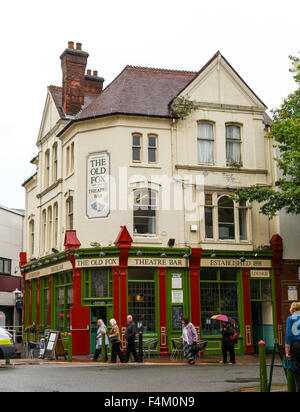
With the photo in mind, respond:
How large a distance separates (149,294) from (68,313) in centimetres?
434

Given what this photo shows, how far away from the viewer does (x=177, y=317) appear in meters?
25.9

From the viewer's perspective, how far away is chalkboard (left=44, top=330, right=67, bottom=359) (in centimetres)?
2302

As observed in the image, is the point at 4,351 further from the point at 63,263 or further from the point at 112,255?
the point at 63,263

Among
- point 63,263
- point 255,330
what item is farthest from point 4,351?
point 255,330

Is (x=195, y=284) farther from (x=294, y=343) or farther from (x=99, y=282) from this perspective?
(x=294, y=343)

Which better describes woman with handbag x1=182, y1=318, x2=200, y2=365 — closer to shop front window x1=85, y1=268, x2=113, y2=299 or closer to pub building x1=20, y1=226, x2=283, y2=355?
pub building x1=20, y1=226, x2=283, y2=355

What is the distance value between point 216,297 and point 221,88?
382 inches

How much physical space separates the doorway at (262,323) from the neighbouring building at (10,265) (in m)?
22.0

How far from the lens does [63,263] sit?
2828 centimetres

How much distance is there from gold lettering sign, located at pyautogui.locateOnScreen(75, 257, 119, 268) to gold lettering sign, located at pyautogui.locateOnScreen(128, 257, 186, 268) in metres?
0.66

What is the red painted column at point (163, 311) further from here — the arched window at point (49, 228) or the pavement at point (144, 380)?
the arched window at point (49, 228)

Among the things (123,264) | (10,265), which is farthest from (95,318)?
(10,265)

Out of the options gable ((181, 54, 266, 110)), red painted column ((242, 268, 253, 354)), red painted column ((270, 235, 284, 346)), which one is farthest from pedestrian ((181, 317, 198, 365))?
gable ((181, 54, 266, 110))

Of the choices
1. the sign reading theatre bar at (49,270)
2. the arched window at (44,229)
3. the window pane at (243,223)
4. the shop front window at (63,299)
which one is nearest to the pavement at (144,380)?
the shop front window at (63,299)
